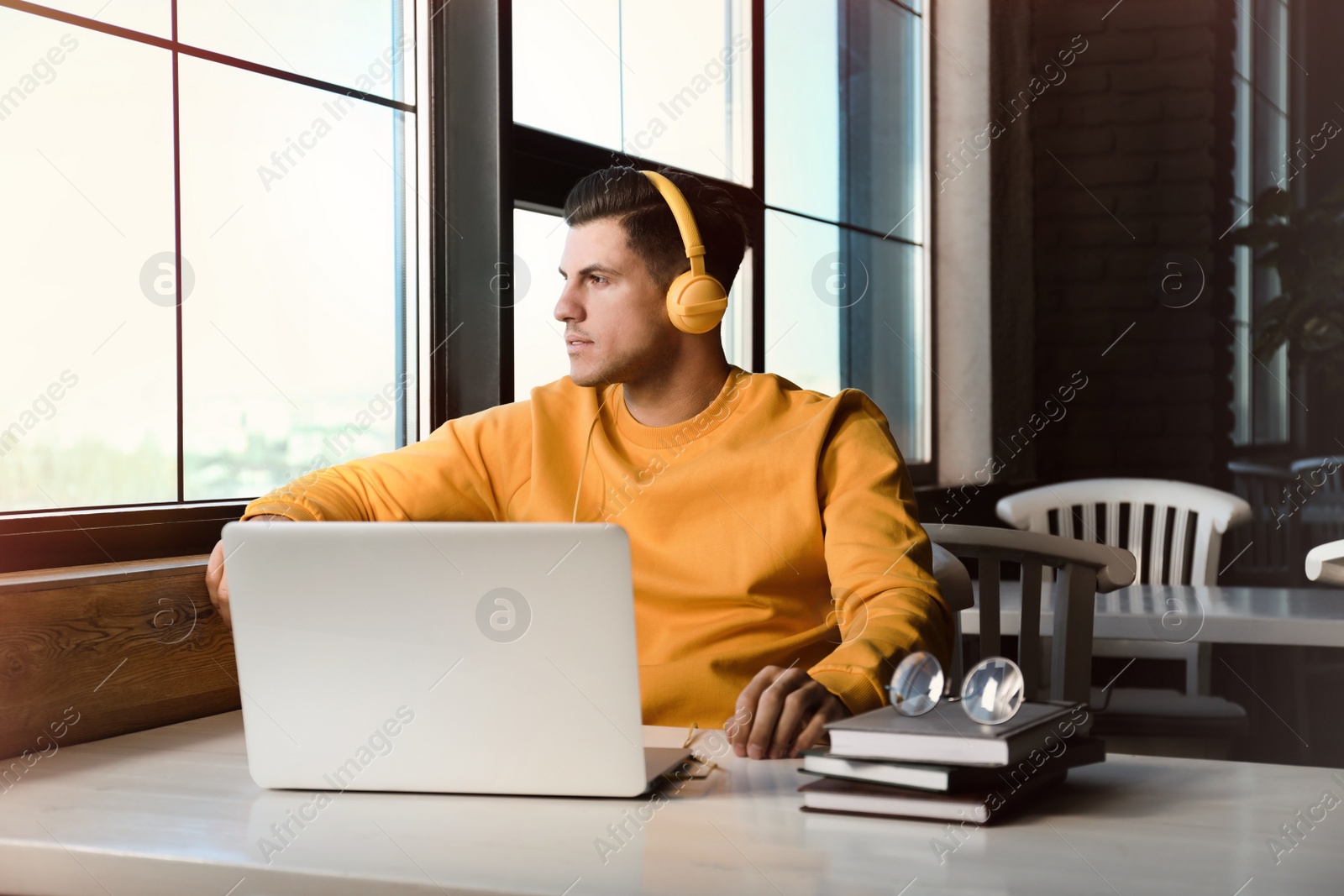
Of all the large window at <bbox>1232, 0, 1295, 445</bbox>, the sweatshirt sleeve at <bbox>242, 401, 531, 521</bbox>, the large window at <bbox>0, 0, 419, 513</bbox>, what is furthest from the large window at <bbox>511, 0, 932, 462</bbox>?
the large window at <bbox>1232, 0, 1295, 445</bbox>

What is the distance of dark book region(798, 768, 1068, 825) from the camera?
866 mm

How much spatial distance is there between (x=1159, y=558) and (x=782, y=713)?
2070 mm

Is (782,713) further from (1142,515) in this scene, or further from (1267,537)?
(1267,537)

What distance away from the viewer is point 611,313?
1488 millimetres

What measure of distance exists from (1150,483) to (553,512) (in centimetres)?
190

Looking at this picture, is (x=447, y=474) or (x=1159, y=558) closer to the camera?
(x=447, y=474)

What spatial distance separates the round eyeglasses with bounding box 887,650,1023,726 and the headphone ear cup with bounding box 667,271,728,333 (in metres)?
0.62

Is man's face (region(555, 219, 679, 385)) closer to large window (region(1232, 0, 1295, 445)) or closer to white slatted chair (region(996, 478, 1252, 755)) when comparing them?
white slatted chair (region(996, 478, 1252, 755))

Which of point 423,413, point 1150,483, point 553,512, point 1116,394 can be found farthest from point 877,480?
point 1116,394

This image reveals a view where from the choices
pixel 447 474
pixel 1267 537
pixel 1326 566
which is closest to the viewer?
pixel 447 474

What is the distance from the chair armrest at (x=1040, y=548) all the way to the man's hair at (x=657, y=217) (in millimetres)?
590

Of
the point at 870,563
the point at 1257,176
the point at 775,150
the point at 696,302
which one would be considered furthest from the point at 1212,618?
the point at 1257,176

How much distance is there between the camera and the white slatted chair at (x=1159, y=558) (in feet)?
7.00

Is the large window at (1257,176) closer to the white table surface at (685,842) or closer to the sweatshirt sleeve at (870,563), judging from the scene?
the sweatshirt sleeve at (870,563)
